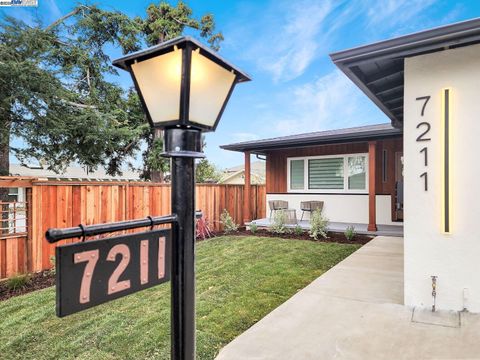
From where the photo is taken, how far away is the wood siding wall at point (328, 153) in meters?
9.95

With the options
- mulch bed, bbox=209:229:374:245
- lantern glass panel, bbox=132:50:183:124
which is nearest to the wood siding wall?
mulch bed, bbox=209:229:374:245

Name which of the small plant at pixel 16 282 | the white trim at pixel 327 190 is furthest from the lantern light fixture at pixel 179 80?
the white trim at pixel 327 190

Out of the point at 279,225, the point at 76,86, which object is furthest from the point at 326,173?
the point at 76,86

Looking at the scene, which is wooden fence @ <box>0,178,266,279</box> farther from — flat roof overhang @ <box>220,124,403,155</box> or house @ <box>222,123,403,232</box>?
house @ <box>222,123,403,232</box>

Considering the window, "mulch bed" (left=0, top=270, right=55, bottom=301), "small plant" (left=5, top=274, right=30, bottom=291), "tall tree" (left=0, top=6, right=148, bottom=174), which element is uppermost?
"tall tree" (left=0, top=6, right=148, bottom=174)

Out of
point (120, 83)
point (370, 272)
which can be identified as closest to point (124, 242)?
point (370, 272)

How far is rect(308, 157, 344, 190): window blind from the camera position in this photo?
35.2ft

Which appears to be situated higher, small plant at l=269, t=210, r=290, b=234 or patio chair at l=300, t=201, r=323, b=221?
patio chair at l=300, t=201, r=323, b=221

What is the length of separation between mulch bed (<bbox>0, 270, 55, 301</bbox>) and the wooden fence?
0.49ft

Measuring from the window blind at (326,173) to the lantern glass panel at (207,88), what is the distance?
970cm

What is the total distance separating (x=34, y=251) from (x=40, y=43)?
7.83 m

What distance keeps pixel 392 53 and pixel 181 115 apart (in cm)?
292

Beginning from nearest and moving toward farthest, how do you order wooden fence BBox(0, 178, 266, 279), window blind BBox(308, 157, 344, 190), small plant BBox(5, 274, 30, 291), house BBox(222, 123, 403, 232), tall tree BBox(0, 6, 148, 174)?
small plant BBox(5, 274, 30, 291) < wooden fence BBox(0, 178, 266, 279) < tall tree BBox(0, 6, 148, 174) < house BBox(222, 123, 403, 232) < window blind BBox(308, 157, 344, 190)

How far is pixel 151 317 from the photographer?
355cm
